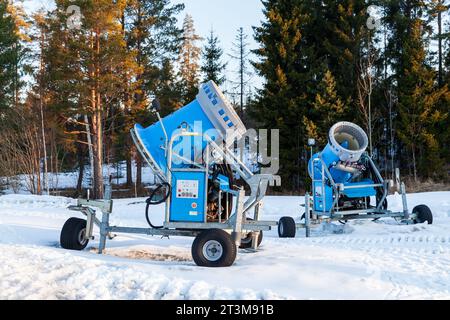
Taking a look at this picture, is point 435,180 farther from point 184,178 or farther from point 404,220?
point 184,178

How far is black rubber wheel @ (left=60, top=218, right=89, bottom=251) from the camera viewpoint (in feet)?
25.6

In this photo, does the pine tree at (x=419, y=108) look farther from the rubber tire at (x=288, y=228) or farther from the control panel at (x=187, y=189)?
the control panel at (x=187, y=189)

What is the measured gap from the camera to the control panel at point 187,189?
6895 mm

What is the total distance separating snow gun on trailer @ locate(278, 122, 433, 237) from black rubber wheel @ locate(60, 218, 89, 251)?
4.85 m

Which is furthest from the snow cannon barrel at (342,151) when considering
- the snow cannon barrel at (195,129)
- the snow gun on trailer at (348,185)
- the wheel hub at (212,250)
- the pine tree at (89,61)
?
the pine tree at (89,61)

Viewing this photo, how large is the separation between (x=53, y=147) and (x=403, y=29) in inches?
1033

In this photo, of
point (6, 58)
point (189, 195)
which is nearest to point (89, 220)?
point (189, 195)

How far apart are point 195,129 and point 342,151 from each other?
523 cm

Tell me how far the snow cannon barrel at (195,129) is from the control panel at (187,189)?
1.40 feet

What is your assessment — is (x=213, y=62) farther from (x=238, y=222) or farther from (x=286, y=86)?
(x=238, y=222)

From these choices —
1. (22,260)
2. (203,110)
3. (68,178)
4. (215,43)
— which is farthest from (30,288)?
(68,178)

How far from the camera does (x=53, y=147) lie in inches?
1202

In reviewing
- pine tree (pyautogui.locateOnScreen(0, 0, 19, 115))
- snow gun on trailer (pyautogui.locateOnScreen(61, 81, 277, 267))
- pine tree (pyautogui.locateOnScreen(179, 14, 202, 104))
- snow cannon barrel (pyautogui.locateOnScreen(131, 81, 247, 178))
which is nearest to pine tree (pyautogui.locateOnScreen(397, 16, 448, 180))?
pine tree (pyautogui.locateOnScreen(179, 14, 202, 104))

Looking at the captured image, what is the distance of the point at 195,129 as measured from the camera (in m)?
7.34
